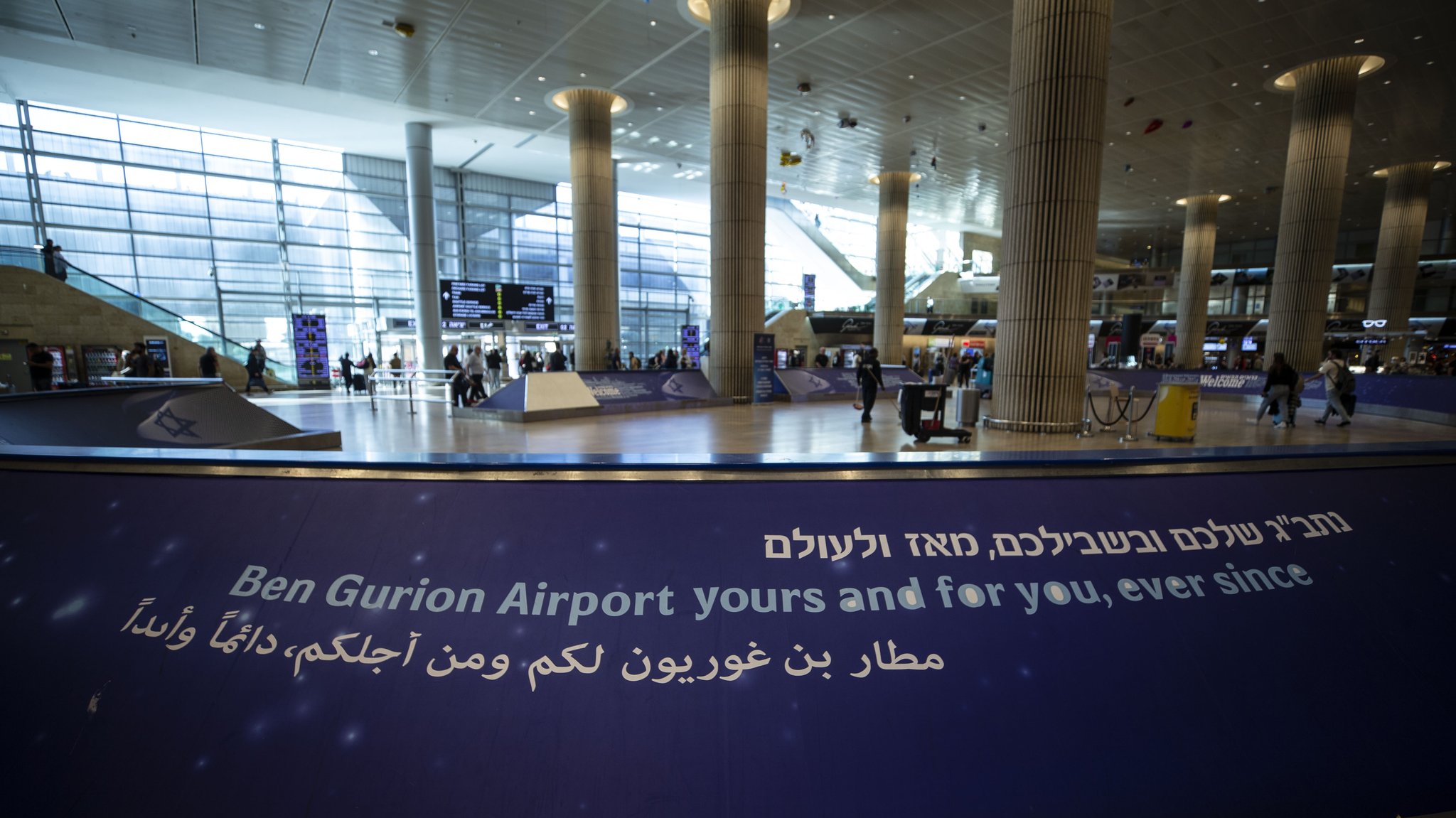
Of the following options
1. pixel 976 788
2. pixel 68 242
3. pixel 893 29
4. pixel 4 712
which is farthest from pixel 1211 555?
pixel 68 242

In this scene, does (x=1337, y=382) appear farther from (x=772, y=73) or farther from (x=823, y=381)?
(x=772, y=73)

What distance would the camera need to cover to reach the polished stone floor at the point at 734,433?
859cm

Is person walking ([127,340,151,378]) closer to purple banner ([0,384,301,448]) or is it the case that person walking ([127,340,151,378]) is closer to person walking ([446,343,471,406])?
person walking ([446,343,471,406])

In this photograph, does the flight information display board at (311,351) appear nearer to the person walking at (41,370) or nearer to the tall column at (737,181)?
the person walking at (41,370)

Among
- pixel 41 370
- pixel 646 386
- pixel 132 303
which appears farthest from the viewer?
pixel 132 303

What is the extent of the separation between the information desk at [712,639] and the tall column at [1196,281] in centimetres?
3230

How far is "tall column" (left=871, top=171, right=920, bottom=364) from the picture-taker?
91.4 feet

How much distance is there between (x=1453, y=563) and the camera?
2434 mm

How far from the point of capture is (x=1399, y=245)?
2411 cm

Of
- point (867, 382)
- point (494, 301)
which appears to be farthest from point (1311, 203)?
point (494, 301)

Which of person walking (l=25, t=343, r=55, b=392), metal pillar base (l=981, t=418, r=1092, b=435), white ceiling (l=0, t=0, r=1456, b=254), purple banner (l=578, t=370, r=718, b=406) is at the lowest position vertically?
metal pillar base (l=981, t=418, r=1092, b=435)

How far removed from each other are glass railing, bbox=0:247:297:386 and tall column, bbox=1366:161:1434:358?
143ft

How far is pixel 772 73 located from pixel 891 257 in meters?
12.6

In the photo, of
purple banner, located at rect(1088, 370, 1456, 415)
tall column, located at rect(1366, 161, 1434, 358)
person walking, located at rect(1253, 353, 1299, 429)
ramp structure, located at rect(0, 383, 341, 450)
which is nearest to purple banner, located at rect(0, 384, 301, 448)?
ramp structure, located at rect(0, 383, 341, 450)
